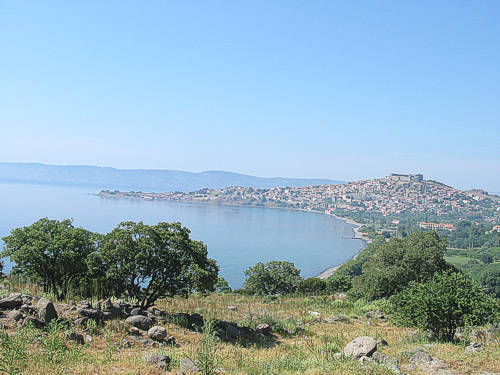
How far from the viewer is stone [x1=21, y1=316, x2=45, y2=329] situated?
807cm

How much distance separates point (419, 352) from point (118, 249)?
884 centimetres

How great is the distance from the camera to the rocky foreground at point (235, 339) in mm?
6961

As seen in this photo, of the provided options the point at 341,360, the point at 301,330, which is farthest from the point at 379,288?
the point at 341,360

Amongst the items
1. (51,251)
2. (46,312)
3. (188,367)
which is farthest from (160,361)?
(51,251)

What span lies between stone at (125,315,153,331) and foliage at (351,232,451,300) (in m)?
15.4

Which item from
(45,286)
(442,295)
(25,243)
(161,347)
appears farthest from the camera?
(45,286)

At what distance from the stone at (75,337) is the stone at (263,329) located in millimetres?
5356

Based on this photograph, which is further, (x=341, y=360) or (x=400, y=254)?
(x=400, y=254)

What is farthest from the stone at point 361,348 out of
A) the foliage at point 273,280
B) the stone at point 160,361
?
the foliage at point 273,280

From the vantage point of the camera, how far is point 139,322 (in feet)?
32.4

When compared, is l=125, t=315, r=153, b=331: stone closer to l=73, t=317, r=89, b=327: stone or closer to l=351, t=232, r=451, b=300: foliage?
l=73, t=317, r=89, b=327: stone

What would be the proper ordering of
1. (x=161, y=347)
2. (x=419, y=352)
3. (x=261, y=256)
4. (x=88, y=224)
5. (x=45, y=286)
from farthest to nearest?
1. (x=88, y=224)
2. (x=261, y=256)
3. (x=45, y=286)
4. (x=161, y=347)
5. (x=419, y=352)

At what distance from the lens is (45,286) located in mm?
14242

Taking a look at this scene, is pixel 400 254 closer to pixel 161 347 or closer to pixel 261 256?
pixel 161 347
